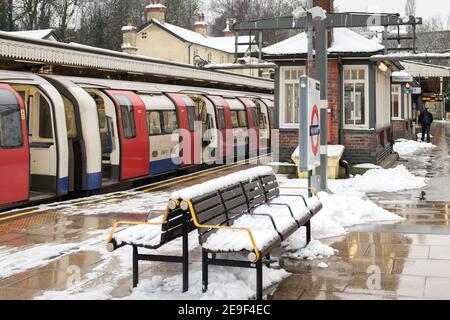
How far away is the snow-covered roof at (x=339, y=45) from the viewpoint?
15.3 m

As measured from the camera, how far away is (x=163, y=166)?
16281 mm

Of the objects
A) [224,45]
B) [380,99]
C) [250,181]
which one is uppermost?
[224,45]

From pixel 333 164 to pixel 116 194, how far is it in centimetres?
535

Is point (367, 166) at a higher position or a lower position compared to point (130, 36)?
lower

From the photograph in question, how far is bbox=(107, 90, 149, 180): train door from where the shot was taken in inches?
557

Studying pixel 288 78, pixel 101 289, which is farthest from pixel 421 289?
pixel 288 78

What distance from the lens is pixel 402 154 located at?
23.4m

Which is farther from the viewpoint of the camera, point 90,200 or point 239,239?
point 90,200

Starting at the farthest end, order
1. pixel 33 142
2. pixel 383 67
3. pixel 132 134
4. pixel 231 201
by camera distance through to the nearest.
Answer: pixel 383 67 → pixel 132 134 → pixel 33 142 → pixel 231 201

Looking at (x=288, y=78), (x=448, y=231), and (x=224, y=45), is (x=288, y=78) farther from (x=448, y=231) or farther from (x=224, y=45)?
(x=224, y=45)

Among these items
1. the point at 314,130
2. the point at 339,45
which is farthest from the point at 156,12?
the point at 314,130

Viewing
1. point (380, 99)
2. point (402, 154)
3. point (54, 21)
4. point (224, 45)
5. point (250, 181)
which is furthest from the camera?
point (224, 45)

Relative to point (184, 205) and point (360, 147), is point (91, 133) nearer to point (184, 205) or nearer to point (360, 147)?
point (360, 147)

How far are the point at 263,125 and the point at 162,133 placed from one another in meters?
10.1
